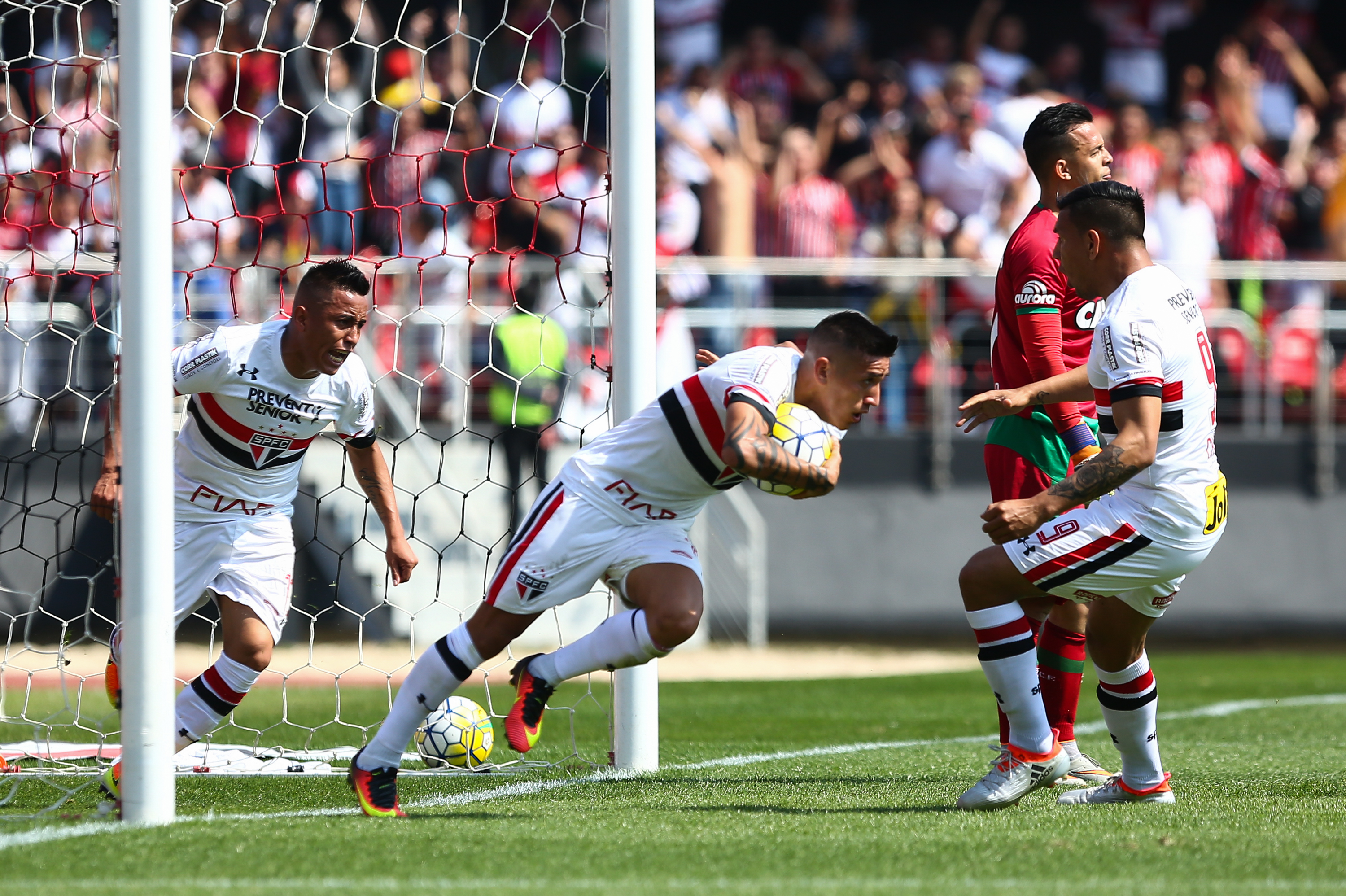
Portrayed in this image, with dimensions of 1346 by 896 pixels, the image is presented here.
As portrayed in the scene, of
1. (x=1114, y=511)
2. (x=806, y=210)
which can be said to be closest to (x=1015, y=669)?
(x=1114, y=511)

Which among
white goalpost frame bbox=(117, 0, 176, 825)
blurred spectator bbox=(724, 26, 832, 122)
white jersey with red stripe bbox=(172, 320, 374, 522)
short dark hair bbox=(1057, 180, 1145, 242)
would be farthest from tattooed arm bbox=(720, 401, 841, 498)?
blurred spectator bbox=(724, 26, 832, 122)

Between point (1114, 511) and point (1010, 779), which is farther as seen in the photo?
point (1010, 779)

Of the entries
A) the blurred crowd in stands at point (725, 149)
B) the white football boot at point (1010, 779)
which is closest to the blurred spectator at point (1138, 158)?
the blurred crowd in stands at point (725, 149)

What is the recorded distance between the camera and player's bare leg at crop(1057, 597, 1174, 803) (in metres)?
4.85

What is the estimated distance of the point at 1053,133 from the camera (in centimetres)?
557

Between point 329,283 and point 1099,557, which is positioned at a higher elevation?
point 329,283

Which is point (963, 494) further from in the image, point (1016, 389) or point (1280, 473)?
point (1016, 389)

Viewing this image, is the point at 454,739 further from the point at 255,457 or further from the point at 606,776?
the point at 255,457

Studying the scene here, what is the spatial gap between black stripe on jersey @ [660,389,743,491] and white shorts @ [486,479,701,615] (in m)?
0.24

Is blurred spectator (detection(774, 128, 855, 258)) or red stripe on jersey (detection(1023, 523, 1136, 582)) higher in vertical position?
blurred spectator (detection(774, 128, 855, 258))

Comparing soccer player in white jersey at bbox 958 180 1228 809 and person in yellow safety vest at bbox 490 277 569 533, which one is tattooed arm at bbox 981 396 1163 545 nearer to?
soccer player in white jersey at bbox 958 180 1228 809

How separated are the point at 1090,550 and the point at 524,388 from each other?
804 centimetres

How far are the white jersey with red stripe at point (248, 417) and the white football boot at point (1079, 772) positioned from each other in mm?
3036

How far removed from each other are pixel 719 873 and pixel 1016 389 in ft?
6.69
